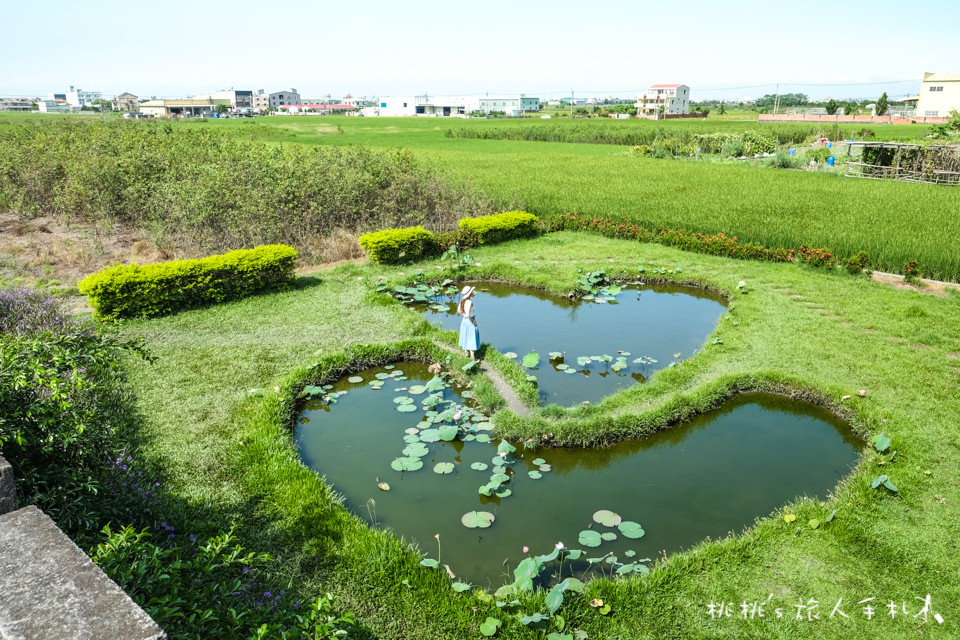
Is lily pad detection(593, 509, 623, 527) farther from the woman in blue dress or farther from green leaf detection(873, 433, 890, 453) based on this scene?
the woman in blue dress

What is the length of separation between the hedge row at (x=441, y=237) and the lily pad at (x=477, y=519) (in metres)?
9.19

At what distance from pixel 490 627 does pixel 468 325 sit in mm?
5013

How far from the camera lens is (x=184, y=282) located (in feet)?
35.4

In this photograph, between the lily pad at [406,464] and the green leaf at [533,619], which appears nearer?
the green leaf at [533,619]

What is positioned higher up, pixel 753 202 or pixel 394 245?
pixel 753 202

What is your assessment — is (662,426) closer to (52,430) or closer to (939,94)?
(52,430)

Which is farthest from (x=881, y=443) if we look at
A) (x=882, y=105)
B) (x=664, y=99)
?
(x=664, y=99)

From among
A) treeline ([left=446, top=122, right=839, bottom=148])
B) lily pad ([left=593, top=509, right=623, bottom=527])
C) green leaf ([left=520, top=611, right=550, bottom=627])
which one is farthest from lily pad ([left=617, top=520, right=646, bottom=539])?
treeline ([left=446, top=122, right=839, bottom=148])

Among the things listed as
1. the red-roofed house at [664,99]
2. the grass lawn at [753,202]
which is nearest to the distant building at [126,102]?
the red-roofed house at [664,99]

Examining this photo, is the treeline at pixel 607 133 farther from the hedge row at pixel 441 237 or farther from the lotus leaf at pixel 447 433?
the lotus leaf at pixel 447 433

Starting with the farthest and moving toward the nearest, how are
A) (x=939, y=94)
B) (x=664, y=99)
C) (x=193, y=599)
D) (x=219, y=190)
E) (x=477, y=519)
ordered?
(x=664, y=99) → (x=939, y=94) → (x=219, y=190) → (x=477, y=519) → (x=193, y=599)

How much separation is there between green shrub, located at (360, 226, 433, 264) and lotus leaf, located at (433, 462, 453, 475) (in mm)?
8177

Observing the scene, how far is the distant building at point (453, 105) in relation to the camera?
12800 centimetres

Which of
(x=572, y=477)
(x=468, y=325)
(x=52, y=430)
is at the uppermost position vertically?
(x=52, y=430)
